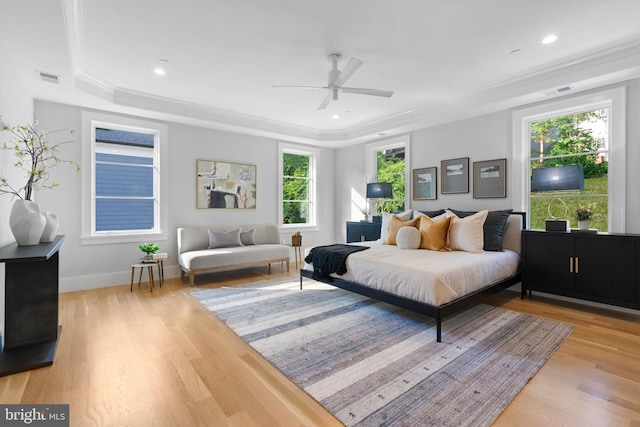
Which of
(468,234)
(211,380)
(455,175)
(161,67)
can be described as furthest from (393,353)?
(161,67)

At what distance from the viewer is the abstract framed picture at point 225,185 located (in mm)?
5195

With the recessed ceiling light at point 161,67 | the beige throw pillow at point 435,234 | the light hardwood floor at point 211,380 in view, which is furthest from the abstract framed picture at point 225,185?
the beige throw pillow at point 435,234

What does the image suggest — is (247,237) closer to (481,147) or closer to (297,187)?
(297,187)

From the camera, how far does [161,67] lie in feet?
11.1

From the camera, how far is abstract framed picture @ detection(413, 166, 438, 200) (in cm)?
506

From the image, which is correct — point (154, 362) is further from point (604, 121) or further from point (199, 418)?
point (604, 121)

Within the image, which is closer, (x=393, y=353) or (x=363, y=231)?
(x=393, y=353)

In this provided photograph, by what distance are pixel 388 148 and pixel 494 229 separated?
277 centimetres

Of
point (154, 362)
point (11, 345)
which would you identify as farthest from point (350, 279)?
point (11, 345)

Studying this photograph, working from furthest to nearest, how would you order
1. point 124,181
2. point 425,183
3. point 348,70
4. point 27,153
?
point 425,183 → point 124,181 → point 348,70 → point 27,153

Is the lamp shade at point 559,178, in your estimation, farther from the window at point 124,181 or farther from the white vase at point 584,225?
the window at point 124,181

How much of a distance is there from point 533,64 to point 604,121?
1158 millimetres

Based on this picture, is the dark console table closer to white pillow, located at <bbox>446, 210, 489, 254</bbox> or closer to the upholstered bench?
the upholstered bench

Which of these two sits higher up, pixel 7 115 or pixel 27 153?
pixel 7 115
